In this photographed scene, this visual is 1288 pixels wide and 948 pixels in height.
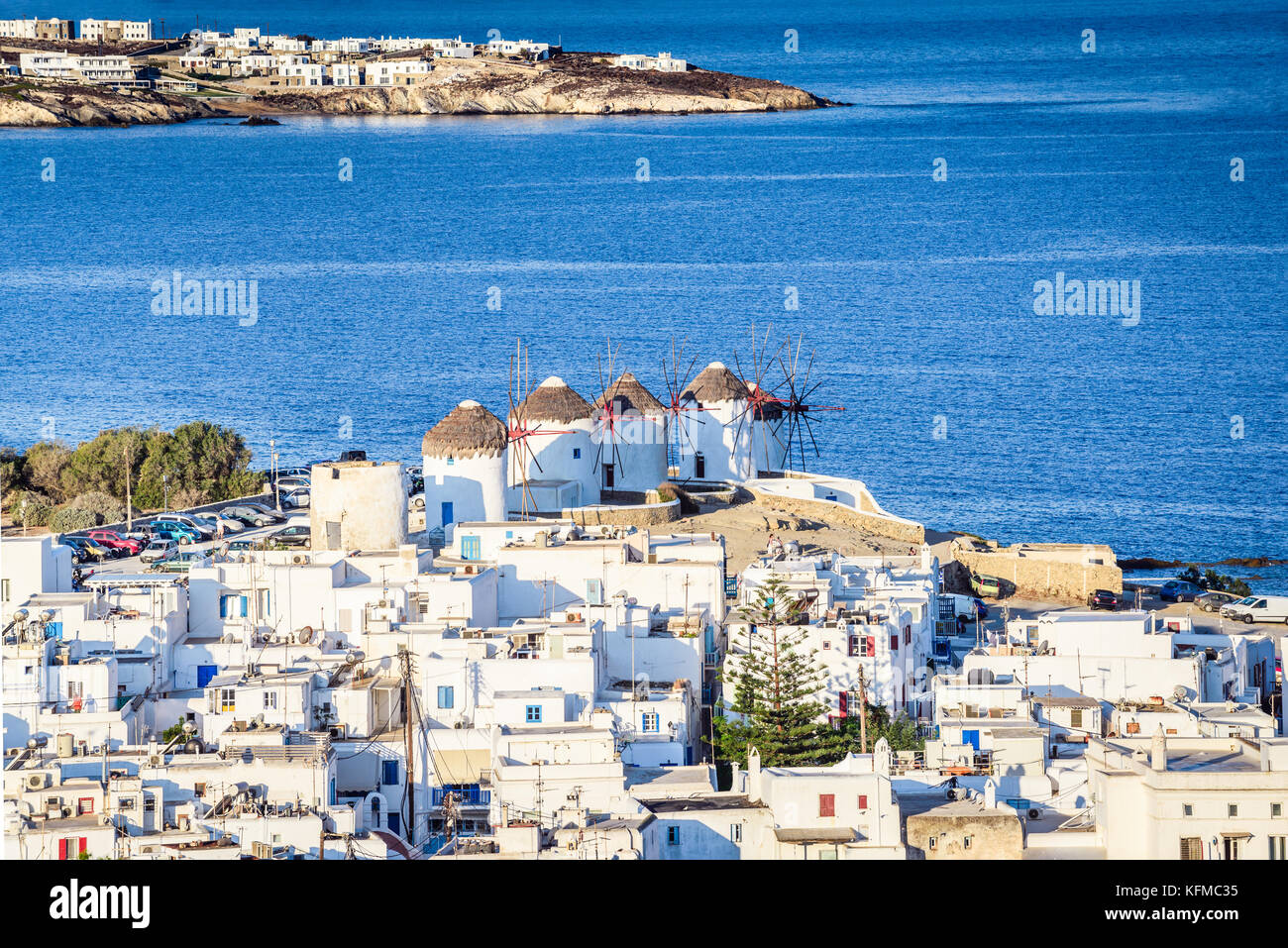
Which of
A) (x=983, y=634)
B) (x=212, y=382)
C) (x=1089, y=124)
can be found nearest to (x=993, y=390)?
(x=212, y=382)

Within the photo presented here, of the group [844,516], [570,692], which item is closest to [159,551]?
[844,516]

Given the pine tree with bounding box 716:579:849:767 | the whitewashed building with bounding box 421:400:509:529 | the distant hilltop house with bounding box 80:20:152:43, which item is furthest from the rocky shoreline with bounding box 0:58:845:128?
the pine tree with bounding box 716:579:849:767

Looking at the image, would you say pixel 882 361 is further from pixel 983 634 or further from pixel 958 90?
pixel 958 90

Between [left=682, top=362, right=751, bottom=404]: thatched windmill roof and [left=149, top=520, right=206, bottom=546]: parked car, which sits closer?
[left=149, top=520, right=206, bottom=546]: parked car

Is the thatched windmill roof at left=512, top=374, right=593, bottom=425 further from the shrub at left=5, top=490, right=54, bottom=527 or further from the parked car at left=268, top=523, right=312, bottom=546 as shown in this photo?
the shrub at left=5, top=490, right=54, bottom=527

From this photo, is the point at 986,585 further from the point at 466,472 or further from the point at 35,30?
the point at 35,30
